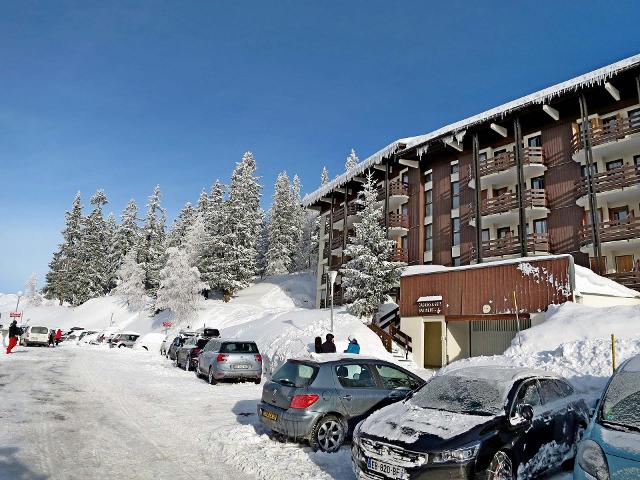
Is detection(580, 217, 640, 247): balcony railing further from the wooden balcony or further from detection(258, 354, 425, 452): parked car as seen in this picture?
detection(258, 354, 425, 452): parked car

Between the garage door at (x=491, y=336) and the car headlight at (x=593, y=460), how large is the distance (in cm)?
1902

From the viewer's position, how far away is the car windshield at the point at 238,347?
657 inches

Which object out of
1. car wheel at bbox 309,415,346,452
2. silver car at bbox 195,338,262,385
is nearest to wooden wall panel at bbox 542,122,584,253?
silver car at bbox 195,338,262,385

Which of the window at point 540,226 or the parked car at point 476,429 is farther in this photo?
the window at point 540,226

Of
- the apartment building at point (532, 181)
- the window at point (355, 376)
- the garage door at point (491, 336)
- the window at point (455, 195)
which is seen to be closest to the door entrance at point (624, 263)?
the apartment building at point (532, 181)

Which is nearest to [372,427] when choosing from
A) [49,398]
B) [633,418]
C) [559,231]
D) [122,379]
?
[633,418]

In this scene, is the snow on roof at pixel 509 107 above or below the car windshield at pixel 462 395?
above

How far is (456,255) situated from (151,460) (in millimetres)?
28573

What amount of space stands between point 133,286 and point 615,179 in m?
55.7

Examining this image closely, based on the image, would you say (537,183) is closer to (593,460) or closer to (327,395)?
(327,395)

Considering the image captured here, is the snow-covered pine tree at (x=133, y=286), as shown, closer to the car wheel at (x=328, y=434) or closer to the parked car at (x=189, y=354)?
the parked car at (x=189, y=354)

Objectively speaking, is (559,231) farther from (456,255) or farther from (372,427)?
(372,427)

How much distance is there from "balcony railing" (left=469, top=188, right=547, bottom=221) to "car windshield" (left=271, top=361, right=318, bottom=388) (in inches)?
951

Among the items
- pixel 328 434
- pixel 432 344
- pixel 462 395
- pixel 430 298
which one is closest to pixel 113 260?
pixel 432 344
